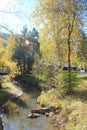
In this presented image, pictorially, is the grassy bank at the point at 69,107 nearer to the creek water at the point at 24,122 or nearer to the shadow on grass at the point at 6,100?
the creek water at the point at 24,122

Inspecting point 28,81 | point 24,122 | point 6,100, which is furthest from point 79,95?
point 28,81

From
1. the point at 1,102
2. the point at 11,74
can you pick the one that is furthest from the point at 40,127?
→ the point at 11,74

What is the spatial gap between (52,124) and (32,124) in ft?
5.30

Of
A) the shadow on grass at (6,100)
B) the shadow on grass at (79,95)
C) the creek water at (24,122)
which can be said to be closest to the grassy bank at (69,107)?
the shadow on grass at (79,95)

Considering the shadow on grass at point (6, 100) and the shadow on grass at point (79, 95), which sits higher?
the shadow on grass at point (79, 95)

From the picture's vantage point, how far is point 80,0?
90.6 feet

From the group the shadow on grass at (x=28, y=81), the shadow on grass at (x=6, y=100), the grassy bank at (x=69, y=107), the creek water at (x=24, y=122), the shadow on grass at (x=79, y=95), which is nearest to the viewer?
the grassy bank at (x=69, y=107)

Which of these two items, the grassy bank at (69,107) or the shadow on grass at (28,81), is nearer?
the grassy bank at (69,107)

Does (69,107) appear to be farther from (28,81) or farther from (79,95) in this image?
(28,81)

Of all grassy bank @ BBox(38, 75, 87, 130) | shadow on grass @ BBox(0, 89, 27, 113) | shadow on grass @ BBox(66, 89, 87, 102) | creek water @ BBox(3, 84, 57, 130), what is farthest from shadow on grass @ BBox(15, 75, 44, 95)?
creek water @ BBox(3, 84, 57, 130)

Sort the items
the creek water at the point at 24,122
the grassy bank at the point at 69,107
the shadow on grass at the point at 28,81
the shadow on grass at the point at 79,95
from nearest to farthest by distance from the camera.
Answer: the grassy bank at the point at 69,107 < the creek water at the point at 24,122 < the shadow on grass at the point at 79,95 < the shadow on grass at the point at 28,81

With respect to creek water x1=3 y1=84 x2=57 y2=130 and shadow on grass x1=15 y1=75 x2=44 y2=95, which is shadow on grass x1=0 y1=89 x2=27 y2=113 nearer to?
creek water x1=3 y1=84 x2=57 y2=130

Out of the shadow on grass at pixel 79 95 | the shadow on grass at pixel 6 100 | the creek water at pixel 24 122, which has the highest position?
the shadow on grass at pixel 79 95

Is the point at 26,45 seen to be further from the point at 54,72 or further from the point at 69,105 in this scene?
the point at 69,105
